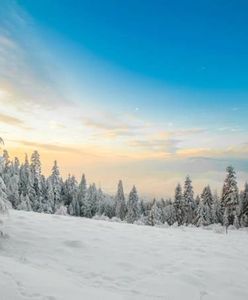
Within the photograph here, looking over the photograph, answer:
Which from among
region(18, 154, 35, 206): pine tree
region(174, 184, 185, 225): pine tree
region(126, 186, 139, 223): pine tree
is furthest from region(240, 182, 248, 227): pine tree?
region(18, 154, 35, 206): pine tree

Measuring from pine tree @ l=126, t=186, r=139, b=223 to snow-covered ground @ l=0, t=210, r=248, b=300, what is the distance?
228 feet

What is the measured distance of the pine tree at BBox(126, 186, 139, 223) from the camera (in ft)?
296

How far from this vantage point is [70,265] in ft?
44.7

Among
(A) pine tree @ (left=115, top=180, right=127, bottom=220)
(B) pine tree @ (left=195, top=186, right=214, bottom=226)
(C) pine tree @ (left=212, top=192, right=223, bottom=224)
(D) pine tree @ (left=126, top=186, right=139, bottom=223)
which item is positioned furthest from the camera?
(A) pine tree @ (left=115, top=180, right=127, bottom=220)

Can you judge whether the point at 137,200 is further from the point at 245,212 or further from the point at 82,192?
the point at 245,212

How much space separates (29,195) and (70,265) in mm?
66521

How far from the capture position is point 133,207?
91.2 metres

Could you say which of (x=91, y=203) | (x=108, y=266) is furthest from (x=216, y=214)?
(x=108, y=266)

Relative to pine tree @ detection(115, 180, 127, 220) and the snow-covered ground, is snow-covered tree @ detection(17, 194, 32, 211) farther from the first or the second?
the snow-covered ground

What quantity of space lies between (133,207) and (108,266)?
7786 centimetres

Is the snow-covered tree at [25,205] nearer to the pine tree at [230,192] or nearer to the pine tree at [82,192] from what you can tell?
the pine tree at [82,192]

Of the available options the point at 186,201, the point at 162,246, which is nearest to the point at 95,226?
the point at 162,246

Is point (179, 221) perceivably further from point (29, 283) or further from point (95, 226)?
point (29, 283)

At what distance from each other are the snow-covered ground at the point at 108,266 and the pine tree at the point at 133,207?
6943 cm
